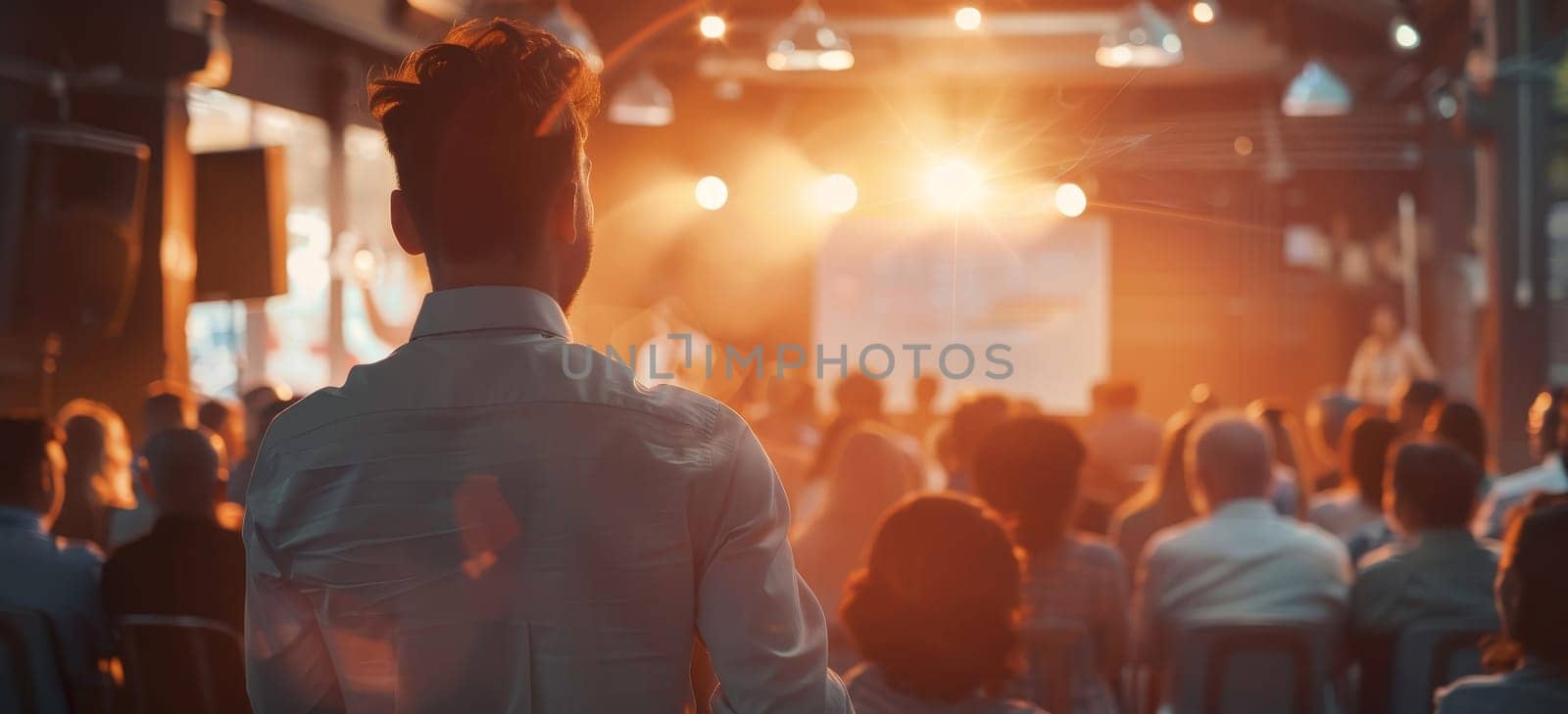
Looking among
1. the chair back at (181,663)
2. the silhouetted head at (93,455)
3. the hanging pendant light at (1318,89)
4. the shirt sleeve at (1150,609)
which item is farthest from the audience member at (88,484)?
the hanging pendant light at (1318,89)

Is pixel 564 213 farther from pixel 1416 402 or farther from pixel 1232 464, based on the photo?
pixel 1416 402

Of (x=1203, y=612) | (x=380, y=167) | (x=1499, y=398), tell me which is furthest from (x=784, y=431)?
(x=380, y=167)

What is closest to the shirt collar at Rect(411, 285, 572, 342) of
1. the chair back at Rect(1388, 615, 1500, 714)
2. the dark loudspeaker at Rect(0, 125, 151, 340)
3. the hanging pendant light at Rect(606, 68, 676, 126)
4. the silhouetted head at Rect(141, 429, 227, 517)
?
the silhouetted head at Rect(141, 429, 227, 517)

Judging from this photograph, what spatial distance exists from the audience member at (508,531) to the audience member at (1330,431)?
4.56 m

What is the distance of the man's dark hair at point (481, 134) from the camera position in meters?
1.03

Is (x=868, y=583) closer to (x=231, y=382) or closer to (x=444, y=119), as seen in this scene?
(x=444, y=119)

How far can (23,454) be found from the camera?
2.91 meters

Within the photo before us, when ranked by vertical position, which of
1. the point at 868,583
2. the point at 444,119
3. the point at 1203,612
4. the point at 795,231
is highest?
the point at 795,231

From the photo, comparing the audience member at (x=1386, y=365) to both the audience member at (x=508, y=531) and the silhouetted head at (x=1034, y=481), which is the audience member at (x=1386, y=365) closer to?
the silhouetted head at (x=1034, y=481)

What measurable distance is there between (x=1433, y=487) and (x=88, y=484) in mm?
3477

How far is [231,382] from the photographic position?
8.95m

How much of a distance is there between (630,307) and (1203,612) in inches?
436

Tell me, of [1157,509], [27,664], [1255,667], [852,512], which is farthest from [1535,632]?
[27,664]

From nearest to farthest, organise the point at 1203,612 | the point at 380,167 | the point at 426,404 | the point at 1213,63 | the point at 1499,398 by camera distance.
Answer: the point at 426,404, the point at 1203,612, the point at 1499,398, the point at 380,167, the point at 1213,63
